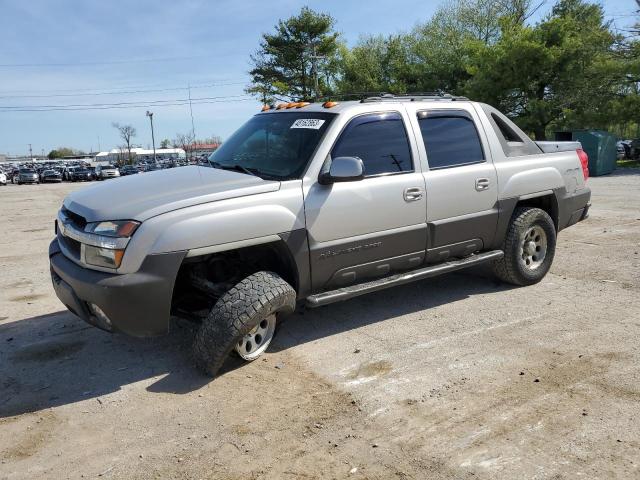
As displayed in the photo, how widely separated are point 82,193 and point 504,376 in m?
3.41

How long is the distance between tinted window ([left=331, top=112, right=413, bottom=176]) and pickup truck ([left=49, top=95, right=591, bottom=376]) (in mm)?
12

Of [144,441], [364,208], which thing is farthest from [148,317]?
[364,208]

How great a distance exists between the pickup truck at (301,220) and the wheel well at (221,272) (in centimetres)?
1

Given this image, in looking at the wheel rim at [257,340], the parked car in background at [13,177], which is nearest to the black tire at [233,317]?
the wheel rim at [257,340]

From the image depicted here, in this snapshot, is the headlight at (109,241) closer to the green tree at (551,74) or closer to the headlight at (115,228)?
the headlight at (115,228)

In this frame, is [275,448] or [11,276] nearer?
[275,448]

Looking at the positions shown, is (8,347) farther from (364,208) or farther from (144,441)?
(364,208)

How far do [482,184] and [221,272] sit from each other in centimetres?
256

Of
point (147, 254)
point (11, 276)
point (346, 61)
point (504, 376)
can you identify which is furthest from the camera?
point (346, 61)

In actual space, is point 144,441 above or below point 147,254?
below

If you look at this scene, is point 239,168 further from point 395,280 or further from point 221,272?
point 395,280

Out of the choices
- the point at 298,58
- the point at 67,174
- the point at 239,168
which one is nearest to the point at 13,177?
the point at 67,174

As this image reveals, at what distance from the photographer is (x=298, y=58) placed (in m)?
44.8

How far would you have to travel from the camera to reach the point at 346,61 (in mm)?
42094
